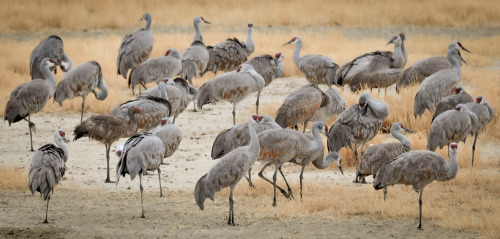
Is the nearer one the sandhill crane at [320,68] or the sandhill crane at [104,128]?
the sandhill crane at [104,128]

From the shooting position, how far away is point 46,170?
8125 millimetres

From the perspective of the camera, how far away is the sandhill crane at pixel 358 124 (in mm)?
10242

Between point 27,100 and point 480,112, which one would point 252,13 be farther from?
point 480,112

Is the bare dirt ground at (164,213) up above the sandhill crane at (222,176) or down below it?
below

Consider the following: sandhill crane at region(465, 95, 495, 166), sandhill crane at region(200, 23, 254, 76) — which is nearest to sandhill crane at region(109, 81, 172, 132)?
sandhill crane at region(465, 95, 495, 166)

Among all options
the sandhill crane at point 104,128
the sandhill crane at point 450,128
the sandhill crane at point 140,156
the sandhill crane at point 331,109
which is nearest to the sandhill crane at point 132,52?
the sandhill crane at point 331,109

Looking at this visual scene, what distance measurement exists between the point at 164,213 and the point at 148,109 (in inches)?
103

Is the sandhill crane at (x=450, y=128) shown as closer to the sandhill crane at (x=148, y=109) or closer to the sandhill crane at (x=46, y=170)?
the sandhill crane at (x=148, y=109)

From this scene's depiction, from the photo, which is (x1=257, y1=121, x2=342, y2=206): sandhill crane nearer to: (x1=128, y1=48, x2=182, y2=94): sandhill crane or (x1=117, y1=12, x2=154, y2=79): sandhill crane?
(x1=128, y1=48, x2=182, y2=94): sandhill crane

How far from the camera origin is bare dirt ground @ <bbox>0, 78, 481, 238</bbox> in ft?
26.2

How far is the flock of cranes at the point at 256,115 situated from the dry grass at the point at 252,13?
995 centimetres

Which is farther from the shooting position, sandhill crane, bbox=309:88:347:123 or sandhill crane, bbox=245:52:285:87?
sandhill crane, bbox=245:52:285:87

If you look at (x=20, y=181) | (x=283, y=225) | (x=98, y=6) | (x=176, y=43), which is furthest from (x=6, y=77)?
(x=98, y=6)

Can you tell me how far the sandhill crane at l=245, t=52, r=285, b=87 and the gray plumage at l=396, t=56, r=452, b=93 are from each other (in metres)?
2.22
